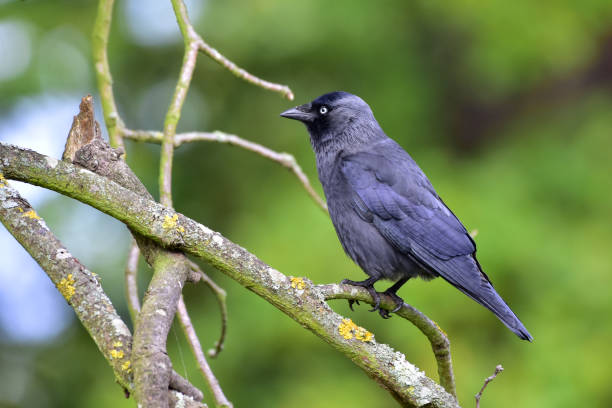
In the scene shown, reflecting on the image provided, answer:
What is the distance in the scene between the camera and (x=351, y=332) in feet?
7.64

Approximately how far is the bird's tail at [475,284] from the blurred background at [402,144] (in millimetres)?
1303

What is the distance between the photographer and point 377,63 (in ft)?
22.7

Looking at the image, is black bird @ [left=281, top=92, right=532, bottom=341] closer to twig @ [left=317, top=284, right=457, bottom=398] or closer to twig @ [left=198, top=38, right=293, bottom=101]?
twig @ [left=317, top=284, right=457, bottom=398]

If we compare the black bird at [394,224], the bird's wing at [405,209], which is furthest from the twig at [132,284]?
the bird's wing at [405,209]

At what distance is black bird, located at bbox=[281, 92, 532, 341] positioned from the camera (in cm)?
382

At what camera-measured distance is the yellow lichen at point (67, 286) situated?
2.09m

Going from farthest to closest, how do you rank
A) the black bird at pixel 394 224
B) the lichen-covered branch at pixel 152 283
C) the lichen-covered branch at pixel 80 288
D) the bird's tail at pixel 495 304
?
the black bird at pixel 394 224 → the bird's tail at pixel 495 304 → the lichen-covered branch at pixel 80 288 → the lichen-covered branch at pixel 152 283

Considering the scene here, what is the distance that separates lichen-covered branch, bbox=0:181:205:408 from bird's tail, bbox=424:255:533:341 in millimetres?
1913

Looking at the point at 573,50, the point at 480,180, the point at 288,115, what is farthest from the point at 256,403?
the point at 573,50

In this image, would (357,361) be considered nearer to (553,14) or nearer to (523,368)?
(523,368)

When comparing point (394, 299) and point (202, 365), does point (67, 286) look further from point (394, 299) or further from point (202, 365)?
point (394, 299)

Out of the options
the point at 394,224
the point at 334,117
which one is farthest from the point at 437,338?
the point at 334,117

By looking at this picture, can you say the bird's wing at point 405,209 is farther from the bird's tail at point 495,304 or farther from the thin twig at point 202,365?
the thin twig at point 202,365

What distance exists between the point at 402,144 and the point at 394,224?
8.98 feet
